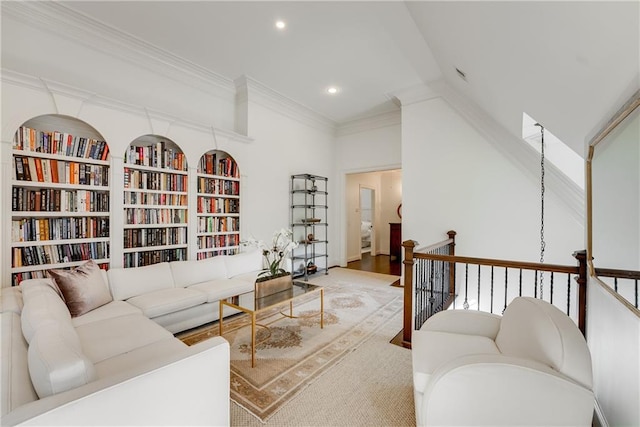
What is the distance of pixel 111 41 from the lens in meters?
3.12

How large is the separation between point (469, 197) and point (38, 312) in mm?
4663

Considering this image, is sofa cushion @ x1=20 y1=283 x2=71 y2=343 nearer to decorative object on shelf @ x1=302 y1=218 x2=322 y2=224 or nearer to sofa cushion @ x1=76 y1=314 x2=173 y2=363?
sofa cushion @ x1=76 y1=314 x2=173 y2=363

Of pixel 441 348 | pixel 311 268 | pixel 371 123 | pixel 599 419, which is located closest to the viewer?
pixel 599 419

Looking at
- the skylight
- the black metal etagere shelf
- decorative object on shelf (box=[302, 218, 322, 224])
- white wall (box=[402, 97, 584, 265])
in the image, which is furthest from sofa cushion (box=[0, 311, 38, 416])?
white wall (box=[402, 97, 584, 265])

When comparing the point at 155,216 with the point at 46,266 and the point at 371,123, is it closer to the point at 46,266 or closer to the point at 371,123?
the point at 46,266

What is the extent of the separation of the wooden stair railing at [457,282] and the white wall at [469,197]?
0.30 meters

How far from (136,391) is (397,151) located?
209 inches

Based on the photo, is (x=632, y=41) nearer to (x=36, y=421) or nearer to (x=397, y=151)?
(x=36, y=421)

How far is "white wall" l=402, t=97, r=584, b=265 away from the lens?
3.57 meters

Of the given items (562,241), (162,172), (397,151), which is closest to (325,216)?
(397,151)

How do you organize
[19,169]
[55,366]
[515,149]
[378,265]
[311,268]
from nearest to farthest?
[55,366], [19,169], [515,149], [311,268], [378,265]

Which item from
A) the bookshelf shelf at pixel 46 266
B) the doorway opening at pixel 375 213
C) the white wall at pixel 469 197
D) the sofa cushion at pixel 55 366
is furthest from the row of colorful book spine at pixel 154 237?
the doorway opening at pixel 375 213

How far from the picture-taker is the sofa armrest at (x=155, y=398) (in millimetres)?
923

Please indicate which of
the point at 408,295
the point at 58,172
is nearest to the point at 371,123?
the point at 408,295
